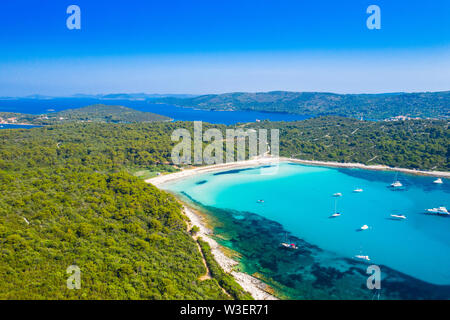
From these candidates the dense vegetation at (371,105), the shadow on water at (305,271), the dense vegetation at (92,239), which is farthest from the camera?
the dense vegetation at (371,105)

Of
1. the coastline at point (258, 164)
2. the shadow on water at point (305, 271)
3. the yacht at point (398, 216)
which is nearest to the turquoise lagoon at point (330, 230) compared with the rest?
the shadow on water at point (305, 271)

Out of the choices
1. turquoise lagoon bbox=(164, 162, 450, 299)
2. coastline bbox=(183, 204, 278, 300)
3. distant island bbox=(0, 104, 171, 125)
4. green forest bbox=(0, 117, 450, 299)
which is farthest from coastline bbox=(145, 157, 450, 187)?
distant island bbox=(0, 104, 171, 125)

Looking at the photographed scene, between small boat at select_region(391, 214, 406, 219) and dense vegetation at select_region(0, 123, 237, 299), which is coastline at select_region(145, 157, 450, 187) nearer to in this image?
dense vegetation at select_region(0, 123, 237, 299)

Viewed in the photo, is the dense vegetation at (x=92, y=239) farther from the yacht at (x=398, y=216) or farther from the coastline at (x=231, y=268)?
the yacht at (x=398, y=216)

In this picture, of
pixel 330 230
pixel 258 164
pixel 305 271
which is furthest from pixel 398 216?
pixel 258 164
